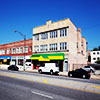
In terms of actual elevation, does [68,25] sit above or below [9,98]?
above

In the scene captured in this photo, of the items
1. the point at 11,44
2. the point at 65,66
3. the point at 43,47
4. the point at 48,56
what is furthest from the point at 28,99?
the point at 11,44

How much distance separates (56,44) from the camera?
93.2ft

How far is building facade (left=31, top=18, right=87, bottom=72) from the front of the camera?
26.1 metres

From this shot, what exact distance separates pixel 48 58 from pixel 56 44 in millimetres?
4545

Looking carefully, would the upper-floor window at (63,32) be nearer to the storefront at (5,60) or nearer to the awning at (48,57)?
the awning at (48,57)

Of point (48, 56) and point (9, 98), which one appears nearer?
point (9, 98)

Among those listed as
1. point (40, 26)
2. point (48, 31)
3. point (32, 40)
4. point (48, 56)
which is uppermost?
point (40, 26)

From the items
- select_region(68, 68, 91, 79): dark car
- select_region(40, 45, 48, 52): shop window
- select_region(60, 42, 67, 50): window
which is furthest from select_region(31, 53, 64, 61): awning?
select_region(68, 68, 91, 79): dark car

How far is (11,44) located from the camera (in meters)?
41.2

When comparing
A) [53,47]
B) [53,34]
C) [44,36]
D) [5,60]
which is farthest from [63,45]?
[5,60]

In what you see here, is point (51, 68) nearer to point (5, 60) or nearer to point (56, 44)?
point (56, 44)

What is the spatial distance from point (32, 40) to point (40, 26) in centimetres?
552

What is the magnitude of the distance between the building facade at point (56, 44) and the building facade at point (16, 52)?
3.15m

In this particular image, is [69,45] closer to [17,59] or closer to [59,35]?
[59,35]
